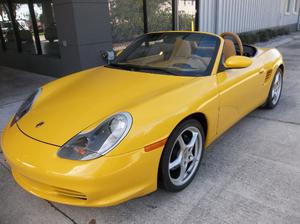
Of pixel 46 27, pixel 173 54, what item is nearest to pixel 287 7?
pixel 46 27

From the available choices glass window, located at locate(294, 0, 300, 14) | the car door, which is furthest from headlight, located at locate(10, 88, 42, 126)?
glass window, located at locate(294, 0, 300, 14)

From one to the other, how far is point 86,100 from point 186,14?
726cm

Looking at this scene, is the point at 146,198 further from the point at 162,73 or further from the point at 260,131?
the point at 260,131

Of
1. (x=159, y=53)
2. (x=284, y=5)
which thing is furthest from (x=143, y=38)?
(x=284, y=5)

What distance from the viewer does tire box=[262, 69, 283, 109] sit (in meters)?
4.19

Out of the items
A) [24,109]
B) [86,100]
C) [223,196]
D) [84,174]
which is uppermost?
[86,100]

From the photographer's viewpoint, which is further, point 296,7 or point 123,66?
point 296,7

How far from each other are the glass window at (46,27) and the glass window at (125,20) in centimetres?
138

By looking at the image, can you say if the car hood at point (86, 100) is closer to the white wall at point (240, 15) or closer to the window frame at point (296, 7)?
the white wall at point (240, 15)

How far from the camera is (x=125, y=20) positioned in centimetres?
698

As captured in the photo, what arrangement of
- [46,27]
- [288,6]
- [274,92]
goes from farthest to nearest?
[288,6], [46,27], [274,92]

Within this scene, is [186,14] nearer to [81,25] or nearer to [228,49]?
[81,25]

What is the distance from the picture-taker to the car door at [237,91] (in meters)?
2.82

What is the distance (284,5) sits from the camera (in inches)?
659
